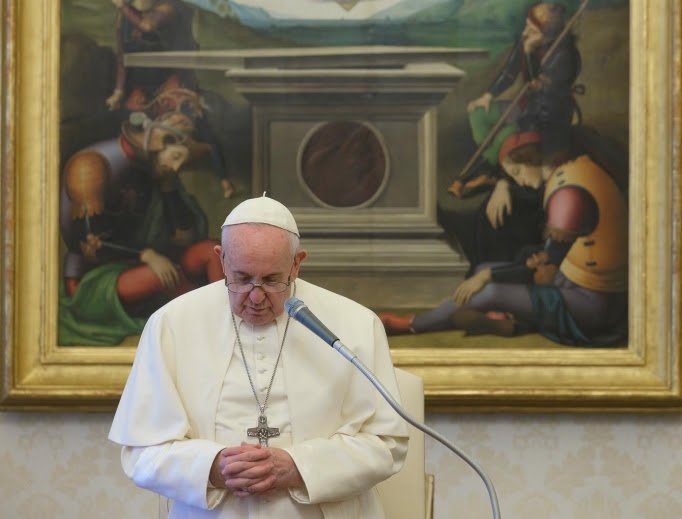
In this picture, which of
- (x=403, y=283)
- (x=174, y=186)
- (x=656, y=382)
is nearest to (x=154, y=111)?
(x=174, y=186)

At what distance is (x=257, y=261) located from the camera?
3246 mm

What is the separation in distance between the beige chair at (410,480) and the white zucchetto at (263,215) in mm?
819

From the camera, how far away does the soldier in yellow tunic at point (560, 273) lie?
15.6 feet

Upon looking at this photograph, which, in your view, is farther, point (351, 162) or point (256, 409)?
point (351, 162)

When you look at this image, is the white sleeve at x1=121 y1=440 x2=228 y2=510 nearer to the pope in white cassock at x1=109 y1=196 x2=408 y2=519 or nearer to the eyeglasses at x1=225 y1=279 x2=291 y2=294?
the pope in white cassock at x1=109 y1=196 x2=408 y2=519

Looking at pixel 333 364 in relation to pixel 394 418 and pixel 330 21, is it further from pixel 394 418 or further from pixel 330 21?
pixel 330 21

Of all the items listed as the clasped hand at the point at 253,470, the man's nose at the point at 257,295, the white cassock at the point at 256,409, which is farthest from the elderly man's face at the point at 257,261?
the clasped hand at the point at 253,470

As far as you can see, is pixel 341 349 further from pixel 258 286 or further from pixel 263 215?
pixel 263 215

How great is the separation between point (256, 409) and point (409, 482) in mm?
753

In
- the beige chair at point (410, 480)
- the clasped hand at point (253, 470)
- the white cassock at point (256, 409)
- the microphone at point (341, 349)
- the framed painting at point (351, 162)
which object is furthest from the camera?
the framed painting at point (351, 162)

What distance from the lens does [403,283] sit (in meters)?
4.75

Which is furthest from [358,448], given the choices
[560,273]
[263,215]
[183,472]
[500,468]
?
[560,273]

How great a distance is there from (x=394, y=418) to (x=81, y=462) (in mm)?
1998

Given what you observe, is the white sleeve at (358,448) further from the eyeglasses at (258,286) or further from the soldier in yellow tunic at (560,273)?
the soldier in yellow tunic at (560,273)
